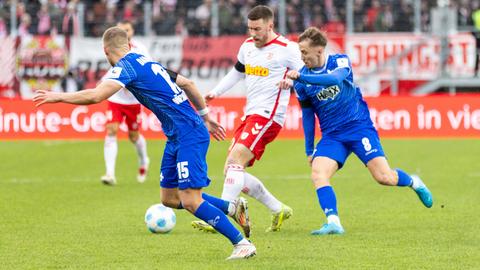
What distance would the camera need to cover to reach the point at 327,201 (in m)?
10.2

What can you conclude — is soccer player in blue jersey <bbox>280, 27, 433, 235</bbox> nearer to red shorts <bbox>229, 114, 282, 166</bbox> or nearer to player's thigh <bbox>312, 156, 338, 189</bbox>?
player's thigh <bbox>312, 156, 338, 189</bbox>

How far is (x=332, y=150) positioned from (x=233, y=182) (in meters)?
1.02

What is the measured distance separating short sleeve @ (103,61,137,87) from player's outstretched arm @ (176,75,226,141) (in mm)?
485

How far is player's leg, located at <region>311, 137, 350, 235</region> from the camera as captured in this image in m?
10.1

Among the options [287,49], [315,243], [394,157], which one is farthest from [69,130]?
[315,243]

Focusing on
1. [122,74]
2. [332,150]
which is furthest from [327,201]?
[122,74]

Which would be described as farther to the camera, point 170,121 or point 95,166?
point 95,166

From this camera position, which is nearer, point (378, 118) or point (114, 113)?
point (114, 113)

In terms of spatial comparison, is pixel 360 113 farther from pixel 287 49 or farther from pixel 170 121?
pixel 170 121

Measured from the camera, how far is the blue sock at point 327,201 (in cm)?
1021

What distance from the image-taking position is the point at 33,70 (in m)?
28.5

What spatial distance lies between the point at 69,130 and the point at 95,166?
5.17 metres

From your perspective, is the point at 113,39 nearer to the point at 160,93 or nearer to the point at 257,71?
the point at 160,93

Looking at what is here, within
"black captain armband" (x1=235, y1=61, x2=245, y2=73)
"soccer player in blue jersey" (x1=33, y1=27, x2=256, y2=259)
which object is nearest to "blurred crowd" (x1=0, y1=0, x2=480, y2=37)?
"black captain armband" (x1=235, y1=61, x2=245, y2=73)
